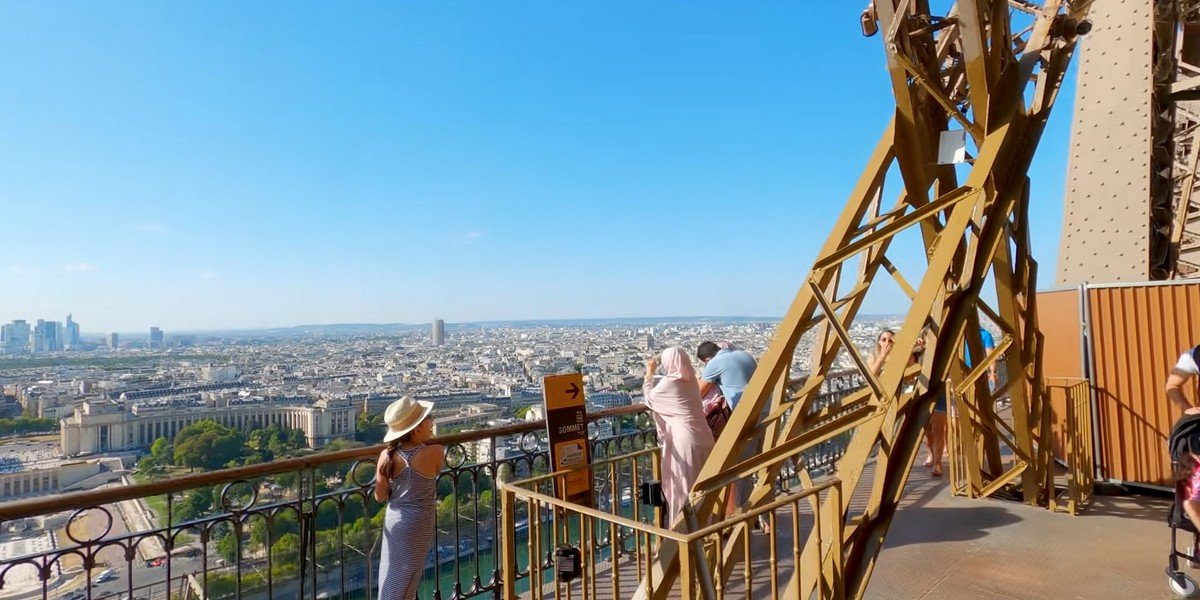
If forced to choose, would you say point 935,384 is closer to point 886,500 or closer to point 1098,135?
point 886,500

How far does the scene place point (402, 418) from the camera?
3.97 meters

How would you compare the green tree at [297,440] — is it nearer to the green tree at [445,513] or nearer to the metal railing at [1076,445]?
the green tree at [445,513]

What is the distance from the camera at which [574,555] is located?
3309 mm

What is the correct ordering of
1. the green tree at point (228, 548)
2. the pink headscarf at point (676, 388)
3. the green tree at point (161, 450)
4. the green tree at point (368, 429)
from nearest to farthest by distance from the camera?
the green tree at point (228, 548) → the pink headscarf at point (676, 388) → the green tree at point (368, 429) → the green tree at point (161, 450)

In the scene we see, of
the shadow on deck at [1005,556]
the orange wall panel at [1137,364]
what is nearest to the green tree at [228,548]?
the shadow on deck at [1005,556]

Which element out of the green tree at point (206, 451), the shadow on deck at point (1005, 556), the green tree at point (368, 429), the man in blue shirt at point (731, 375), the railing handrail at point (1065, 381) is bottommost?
the shadow on deck at point (1005, 556)

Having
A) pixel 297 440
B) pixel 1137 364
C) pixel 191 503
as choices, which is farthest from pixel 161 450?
pixel 1137 364

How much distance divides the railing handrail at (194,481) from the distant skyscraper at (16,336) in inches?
2563

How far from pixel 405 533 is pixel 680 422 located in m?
2.30

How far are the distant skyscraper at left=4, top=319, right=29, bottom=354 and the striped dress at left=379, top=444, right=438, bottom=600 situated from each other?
6558 centimetres

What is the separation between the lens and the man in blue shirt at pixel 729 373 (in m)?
6.07

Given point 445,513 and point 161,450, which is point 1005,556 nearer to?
→ point 445,513

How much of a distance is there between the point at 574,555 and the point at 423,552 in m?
1.27

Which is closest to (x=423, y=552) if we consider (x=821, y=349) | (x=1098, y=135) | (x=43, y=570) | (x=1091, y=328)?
(x=43, y=570)
